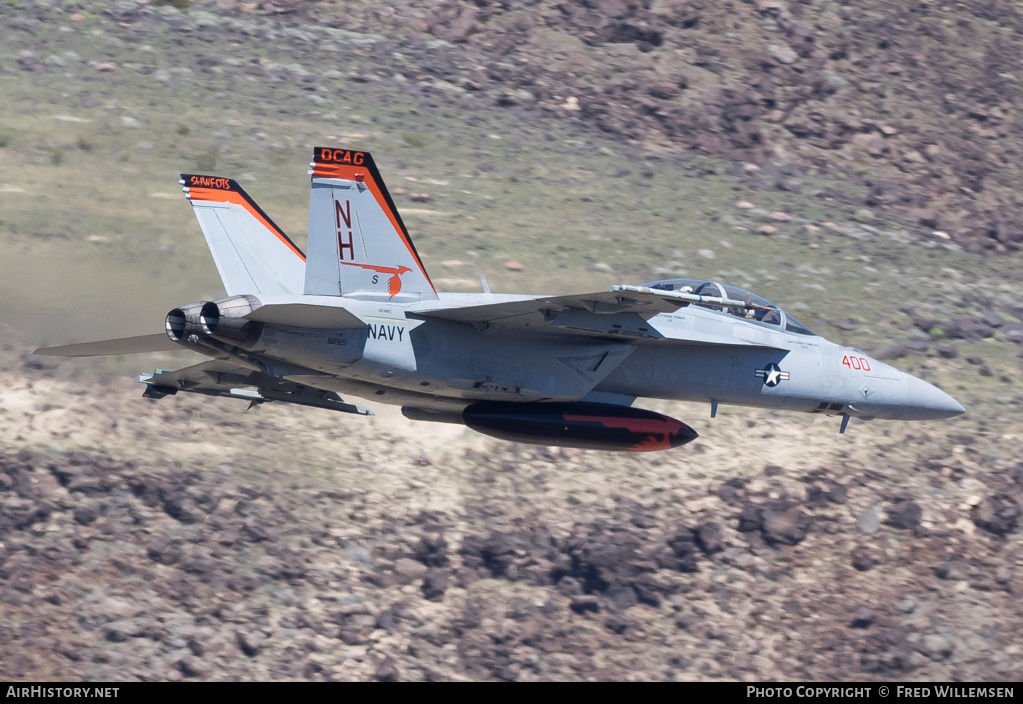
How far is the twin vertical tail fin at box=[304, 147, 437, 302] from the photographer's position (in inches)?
738

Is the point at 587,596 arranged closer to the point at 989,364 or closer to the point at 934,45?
the point at 989,364

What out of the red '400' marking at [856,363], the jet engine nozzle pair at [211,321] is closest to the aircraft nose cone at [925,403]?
the red '400' marking at [856,363]

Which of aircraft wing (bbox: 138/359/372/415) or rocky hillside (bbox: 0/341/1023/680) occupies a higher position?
aircraft wing (bbox: 138/359/372/415)

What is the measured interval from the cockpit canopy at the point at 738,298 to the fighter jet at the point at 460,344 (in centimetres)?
3

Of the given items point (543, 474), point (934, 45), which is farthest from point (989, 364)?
point (934, 45)

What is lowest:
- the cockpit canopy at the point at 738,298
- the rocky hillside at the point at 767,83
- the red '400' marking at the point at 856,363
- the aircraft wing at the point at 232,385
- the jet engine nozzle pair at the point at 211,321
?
the aircraft wing at the point at 232,385

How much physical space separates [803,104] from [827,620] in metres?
25.1

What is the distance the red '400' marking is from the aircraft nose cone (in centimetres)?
91

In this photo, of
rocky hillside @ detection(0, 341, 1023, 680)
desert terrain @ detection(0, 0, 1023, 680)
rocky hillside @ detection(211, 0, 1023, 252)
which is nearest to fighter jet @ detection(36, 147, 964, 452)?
rocky hillside @ detection(0, 341, 1023, 680)

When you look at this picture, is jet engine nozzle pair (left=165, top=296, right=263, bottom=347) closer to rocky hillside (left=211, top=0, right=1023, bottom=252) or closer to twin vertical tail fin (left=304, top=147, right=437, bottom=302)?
twin vertical tail fin (left=304, top=147, right=437, bottom=302)

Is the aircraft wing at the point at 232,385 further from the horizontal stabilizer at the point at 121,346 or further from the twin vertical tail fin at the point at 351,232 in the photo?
the twin vertical tail fin at the point at 351,232

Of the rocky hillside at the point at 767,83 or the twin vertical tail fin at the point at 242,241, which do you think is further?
the rocky hillside at the point at 767,83

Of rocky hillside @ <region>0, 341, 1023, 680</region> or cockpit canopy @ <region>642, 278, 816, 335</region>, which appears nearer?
cockpit canopy @ <region>642, 278, 816, 335</region>

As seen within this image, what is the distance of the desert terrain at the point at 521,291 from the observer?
85.5 ft
